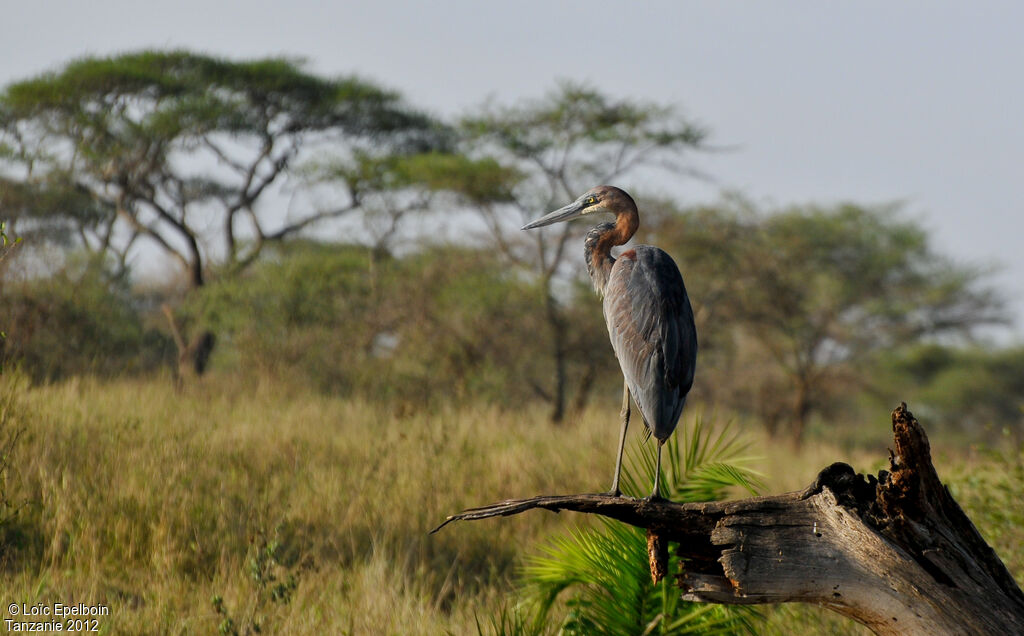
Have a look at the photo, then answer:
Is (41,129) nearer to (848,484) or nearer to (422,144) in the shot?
(422,144)

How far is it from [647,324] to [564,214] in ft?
2.75

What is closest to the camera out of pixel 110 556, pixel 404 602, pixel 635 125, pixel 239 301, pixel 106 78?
pixel 404 602

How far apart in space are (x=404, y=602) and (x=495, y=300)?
10633mm

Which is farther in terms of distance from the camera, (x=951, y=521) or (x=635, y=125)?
(x=635, y=125)

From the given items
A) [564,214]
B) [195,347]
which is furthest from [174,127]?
[564,214]

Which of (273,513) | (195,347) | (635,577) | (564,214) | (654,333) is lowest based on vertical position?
(273,513)

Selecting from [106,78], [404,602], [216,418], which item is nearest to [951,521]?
[404,602]

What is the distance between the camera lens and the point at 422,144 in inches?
908

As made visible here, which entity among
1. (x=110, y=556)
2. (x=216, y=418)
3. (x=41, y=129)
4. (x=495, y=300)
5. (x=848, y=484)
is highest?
(x=41, y=129)

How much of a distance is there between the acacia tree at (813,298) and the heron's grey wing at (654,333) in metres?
14.6

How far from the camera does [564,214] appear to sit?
14.4 ft

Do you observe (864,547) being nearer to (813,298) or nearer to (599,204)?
(599,204)

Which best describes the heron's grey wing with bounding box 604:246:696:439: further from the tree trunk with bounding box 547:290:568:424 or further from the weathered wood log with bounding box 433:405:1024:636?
the tree trunk with bounding box 547:290:568:424

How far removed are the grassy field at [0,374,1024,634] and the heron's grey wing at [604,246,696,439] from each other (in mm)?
1772
